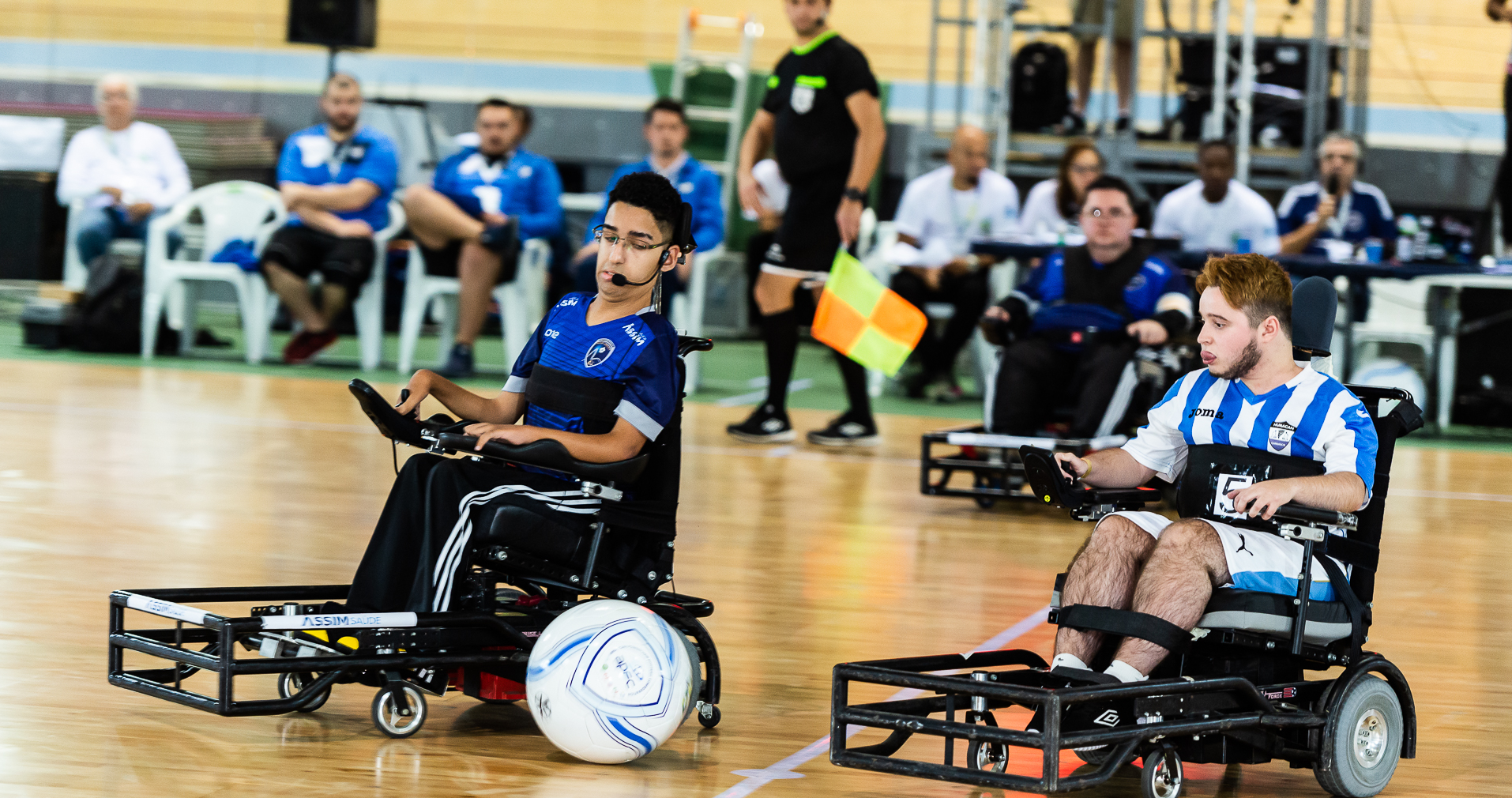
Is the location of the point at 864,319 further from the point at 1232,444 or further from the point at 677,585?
the point at 1232,444

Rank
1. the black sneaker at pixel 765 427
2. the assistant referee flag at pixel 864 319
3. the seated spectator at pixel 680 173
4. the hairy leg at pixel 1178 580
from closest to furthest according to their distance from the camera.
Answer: the hairy leg at pixel 1178 580 → the assistant referee flag at pixel 864 319 → the black sneaker at pixel 765 427 → the seated spectator at pixel 680 173

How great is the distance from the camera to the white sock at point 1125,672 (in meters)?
3.21

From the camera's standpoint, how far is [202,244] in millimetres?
12164

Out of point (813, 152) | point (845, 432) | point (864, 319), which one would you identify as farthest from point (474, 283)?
point (864, 319)

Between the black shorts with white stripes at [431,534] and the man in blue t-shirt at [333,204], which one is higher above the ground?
the man in blue t-shirt at [333,204]

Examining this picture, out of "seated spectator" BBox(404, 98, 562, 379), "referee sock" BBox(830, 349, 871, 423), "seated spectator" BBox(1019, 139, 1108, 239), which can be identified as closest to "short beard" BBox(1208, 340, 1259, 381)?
"referee sock" BBox(830, 349, 871, 423)

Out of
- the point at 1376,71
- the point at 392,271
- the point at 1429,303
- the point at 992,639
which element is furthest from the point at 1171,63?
the point at 992,639

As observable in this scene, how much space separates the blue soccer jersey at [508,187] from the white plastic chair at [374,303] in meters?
0.51

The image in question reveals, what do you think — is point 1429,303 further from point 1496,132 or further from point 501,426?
point 501,426

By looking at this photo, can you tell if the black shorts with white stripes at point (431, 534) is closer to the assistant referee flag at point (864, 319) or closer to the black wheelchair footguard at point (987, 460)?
the assistant referee flag at point (864, 319)

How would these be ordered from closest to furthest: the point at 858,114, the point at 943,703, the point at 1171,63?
the point at 943,703
the point at 858,114
the point at 1171,63

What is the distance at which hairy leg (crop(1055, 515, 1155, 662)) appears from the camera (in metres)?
3.41

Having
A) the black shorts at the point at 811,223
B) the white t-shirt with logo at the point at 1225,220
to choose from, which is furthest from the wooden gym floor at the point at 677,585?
the white t-shirt with logo at the point at 1225,220

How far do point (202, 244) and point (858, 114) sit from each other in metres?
5.65
